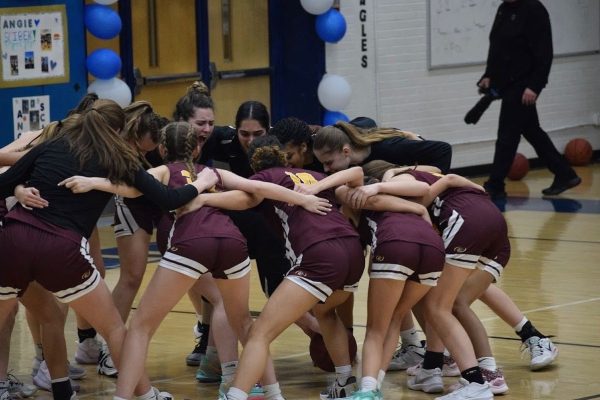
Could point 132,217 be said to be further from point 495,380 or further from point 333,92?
point 333,92

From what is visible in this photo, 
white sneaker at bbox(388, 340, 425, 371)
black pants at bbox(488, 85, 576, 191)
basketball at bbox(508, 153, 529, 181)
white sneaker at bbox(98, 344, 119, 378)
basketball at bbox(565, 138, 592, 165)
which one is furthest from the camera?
basketball at bbox(565, 138, 592, 165)

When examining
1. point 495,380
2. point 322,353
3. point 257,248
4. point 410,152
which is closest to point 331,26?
point 410,152

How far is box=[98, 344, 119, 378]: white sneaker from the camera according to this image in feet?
23.6

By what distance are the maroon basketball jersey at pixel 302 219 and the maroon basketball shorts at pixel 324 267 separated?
0.04m

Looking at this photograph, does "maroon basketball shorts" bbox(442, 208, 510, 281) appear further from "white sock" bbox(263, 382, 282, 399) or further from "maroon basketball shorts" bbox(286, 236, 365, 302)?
"white sock" bbox(263, 382, 282, 399)

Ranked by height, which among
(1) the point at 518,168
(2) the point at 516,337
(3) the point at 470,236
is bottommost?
(2) the point at 516,337

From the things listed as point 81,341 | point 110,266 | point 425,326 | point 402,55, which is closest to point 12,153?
point 81,341

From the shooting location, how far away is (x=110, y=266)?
1044cm

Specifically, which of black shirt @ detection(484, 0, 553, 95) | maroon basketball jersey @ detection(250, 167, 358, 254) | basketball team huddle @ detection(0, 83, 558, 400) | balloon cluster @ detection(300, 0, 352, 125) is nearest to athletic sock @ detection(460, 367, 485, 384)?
basketball team huddle @ detection(0, 83, 558, 400)

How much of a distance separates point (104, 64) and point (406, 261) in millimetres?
6014

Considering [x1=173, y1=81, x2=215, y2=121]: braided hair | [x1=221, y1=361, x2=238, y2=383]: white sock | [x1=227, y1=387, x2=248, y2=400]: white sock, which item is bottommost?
[x1=221, y1=361, x2=238, y2=383]: white sock

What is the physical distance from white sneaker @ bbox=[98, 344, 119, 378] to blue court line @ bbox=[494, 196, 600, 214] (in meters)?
6.51

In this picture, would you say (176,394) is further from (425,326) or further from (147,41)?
(147,41)

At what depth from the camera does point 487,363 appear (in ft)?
22.3
